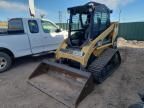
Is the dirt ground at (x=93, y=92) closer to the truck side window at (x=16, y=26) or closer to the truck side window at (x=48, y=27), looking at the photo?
the truck side window at (x=16, y=26)

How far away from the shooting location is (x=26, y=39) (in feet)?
21.3

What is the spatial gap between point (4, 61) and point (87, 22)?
3.54 meters

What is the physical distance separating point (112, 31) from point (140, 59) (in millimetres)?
2490

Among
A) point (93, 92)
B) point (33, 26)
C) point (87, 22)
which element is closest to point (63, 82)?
point (93, 92)

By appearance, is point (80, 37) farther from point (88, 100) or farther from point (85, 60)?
point (88, 100)

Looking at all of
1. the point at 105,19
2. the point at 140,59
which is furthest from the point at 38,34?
the point at 140,59

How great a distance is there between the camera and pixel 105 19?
5871 millimetres

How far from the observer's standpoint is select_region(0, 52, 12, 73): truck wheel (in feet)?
19.6

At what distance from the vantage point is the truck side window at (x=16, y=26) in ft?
20.8

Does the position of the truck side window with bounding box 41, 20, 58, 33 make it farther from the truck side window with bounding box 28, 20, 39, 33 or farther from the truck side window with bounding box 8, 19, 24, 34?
the truck side window with bounding box 8, 19, 24, 34

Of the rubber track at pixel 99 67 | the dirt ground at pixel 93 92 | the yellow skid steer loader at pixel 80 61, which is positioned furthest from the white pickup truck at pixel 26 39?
the rubber track at pixel 99 67

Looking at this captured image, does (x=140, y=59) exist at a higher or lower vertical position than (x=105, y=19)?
lower

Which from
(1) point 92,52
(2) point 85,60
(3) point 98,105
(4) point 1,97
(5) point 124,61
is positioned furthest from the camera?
(5) point 124,61

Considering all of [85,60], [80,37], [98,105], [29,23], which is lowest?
[98,105]
